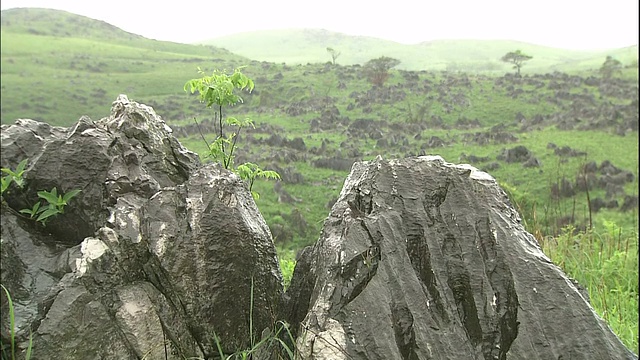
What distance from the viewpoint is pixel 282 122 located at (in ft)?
85.6

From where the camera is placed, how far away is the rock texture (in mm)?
3332

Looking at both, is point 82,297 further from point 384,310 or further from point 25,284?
point 384,310

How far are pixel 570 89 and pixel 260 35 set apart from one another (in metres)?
33.8

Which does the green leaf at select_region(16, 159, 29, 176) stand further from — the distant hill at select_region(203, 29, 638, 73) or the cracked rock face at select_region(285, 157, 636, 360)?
the distant hill at select_region(203, 29, 638, 73)

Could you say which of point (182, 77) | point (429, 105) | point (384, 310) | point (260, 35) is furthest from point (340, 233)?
point (260, 35)

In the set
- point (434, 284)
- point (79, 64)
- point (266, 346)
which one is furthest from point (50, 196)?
point (79, 64)

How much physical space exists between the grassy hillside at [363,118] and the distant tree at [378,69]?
3.41 feet

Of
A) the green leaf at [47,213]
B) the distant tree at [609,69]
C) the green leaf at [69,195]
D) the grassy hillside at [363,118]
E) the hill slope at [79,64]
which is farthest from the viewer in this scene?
the distant tree at [609,69]

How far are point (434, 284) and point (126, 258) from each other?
220 centimetres

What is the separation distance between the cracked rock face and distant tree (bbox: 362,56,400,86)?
40023 millimetres

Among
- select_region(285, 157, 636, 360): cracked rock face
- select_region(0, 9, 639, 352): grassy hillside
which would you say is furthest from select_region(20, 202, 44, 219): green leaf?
select_region(0, 9, 639, 352): grassy hillside

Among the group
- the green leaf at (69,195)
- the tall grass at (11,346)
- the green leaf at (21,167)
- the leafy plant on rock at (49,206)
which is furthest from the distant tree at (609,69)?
the tall grass at (11,346)

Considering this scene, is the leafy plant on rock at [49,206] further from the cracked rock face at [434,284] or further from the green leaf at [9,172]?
the cracked rock face at [434,284]

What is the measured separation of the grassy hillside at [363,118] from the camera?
42.7 ft
